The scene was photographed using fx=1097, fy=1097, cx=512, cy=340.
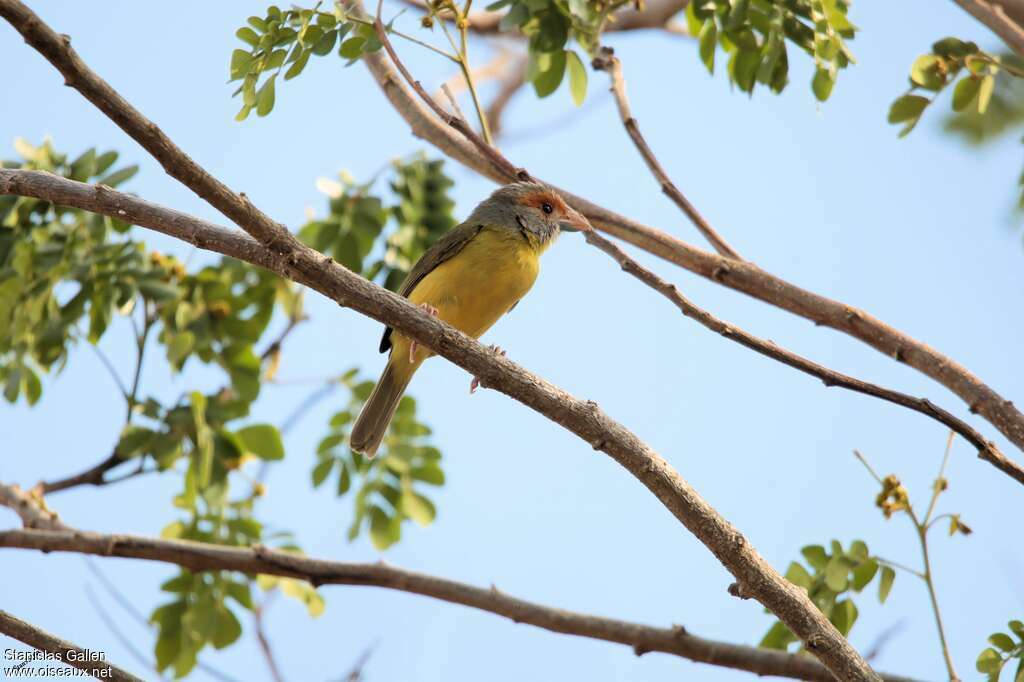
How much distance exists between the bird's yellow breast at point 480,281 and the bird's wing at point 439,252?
34 millimetres

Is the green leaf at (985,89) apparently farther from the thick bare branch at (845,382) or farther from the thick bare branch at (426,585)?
the thick bare branch at (426,585)

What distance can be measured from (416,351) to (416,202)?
1.04m

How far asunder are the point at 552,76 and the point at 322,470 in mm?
2352

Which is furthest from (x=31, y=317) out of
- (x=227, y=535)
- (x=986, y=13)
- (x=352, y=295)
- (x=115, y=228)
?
(x=986, y=13)

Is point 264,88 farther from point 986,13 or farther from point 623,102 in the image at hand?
point 986,13

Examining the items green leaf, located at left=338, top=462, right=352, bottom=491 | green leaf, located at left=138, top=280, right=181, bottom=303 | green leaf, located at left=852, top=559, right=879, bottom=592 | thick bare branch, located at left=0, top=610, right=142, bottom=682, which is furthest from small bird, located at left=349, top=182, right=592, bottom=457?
thick bare branch, located at left=0, top=610, right=142, bottom=682

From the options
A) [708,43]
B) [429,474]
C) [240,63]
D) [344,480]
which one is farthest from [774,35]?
[344,480]

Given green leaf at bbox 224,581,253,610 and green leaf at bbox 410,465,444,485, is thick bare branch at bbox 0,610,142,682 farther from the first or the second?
green leaf at bbox 410,465,444,485

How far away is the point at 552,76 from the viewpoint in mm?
4355

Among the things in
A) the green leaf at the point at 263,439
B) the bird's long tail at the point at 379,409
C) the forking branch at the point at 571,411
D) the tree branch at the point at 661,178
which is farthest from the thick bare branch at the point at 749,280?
the green leaf at the point at 263,439

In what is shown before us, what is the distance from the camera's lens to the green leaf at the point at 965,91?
3891 millimetres

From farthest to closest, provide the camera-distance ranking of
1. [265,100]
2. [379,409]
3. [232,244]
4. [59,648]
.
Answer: [379,409], [265,100], [232,244], [59,648]

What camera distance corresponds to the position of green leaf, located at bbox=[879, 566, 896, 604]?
3.51 meters

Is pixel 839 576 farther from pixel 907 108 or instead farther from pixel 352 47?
pixel 352 47
